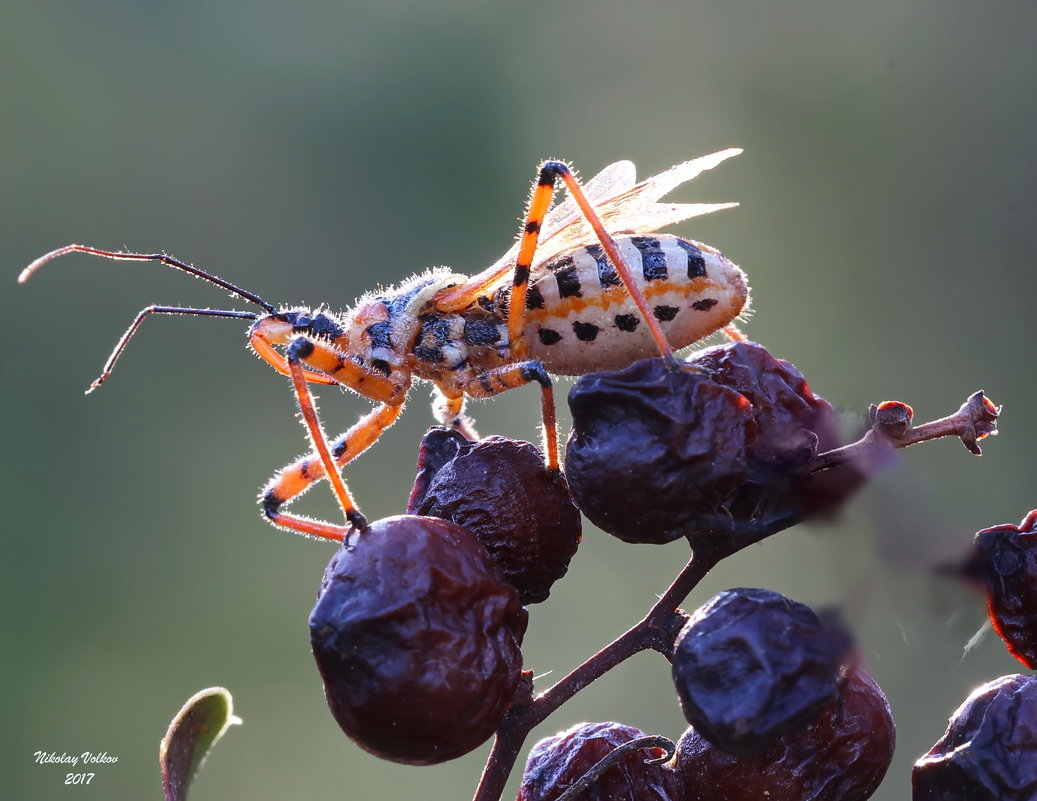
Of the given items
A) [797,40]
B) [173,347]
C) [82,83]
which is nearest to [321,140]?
[82,83]

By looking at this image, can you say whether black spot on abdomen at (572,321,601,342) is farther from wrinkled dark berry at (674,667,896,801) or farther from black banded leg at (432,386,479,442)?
wrinkled dark berry at (674,667,896,801)

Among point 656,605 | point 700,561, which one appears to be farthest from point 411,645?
point 700,561

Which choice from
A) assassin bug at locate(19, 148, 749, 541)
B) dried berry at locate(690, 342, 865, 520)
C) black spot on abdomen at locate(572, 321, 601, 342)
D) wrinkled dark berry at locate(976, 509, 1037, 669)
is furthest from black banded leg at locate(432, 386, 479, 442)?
wrinkled dark berry at locate(976, 509, 1037, 669)

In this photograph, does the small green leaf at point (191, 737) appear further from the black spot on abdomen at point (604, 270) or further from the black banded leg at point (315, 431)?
the black spot on abdomen at point (604, 270)

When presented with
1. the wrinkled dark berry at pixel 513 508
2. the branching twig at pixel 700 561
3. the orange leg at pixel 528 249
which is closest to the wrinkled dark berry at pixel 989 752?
the branching twig at pixel 700 561

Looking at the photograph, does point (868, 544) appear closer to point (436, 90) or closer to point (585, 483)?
point (585, 483)
